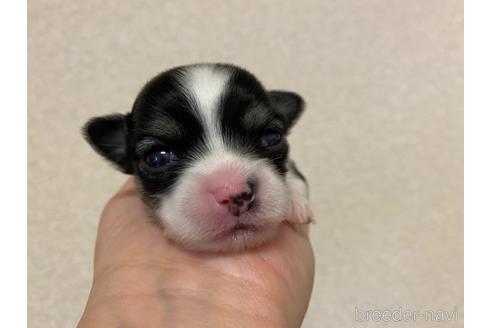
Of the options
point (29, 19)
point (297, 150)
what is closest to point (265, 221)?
point (297, 150)

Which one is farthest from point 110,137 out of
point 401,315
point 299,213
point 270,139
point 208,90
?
point 401,315

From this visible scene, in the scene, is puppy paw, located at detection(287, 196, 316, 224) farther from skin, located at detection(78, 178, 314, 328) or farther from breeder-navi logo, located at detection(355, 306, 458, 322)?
breeder-navi logo, located at detection(355, 306, 458, 322)

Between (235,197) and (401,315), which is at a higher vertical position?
(235,197)

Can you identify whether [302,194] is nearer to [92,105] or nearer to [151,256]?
[151,256]

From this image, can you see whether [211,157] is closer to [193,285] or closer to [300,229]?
[193,285]

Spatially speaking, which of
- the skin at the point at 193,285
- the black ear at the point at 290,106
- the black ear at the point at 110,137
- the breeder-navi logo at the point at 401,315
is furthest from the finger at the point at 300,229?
the breeder-navi logo at the point at 401,315
